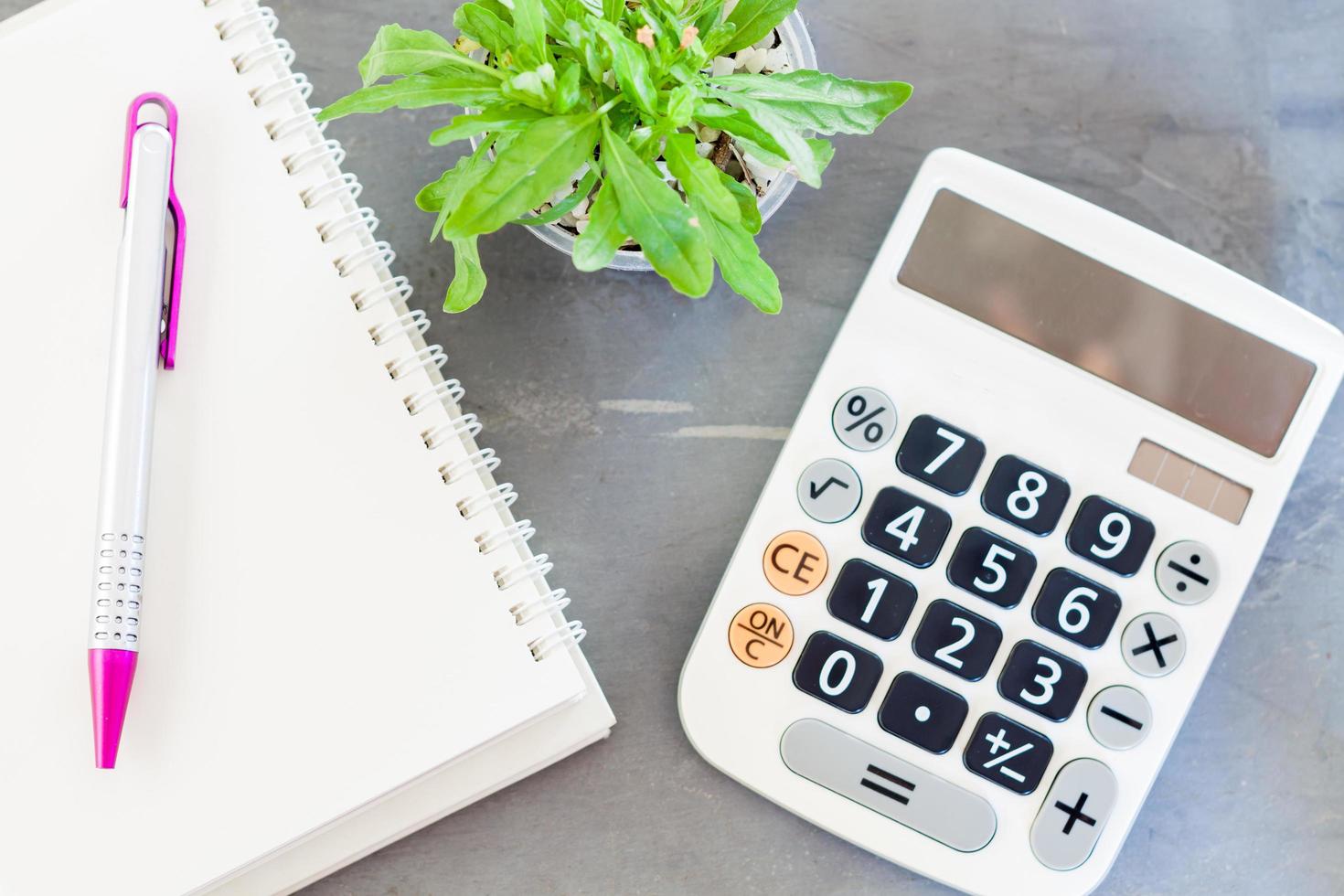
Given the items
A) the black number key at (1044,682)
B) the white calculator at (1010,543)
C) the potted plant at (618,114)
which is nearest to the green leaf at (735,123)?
the potted plant at (618,114)

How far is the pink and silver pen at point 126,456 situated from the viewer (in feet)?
1.29

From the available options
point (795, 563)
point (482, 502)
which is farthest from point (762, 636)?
point (482, 502)

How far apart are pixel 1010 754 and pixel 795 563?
0.41 feet

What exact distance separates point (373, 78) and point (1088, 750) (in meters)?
0.40

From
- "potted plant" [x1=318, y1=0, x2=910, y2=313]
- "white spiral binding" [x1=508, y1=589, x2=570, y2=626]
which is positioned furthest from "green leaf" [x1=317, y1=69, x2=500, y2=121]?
"white spiral binding" [x1=508, y1=589, x2=570, y2=626]

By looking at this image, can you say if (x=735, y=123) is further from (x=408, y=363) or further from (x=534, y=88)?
(x=408, y=363)

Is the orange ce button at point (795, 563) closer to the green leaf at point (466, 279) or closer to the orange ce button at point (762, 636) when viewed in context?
the orange ce button at point (762, 636)

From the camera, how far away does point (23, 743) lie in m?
0.41

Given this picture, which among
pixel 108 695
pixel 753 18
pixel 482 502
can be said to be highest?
pixel 753 18

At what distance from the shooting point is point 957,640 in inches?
17.7

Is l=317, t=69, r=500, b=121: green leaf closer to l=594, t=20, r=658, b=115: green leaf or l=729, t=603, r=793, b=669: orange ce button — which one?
l=594, t=20, r=658, b=115: green leaf

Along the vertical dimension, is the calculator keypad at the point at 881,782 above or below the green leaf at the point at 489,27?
below

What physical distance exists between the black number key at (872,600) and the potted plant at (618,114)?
0.54 feet

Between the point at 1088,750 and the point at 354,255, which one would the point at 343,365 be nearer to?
the point at 354,255
